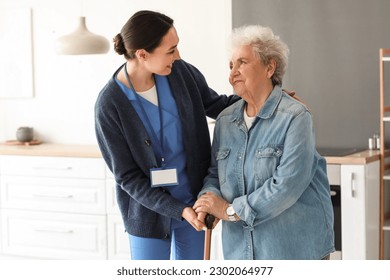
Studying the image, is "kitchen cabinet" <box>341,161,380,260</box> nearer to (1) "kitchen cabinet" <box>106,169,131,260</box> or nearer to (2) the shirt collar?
(1) "kitchen cabinet" <box>106,169,131,260</box>

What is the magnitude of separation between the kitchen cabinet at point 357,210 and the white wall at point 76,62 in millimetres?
1227

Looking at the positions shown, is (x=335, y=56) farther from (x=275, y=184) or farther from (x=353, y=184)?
(x=275, y=184)

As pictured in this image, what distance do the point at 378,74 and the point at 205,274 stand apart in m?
2.61

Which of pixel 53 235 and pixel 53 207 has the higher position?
pixel 53 207

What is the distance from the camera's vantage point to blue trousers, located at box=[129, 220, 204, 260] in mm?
2703

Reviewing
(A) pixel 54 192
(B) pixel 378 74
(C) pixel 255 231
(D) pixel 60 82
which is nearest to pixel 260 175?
(C) pixel 255 231

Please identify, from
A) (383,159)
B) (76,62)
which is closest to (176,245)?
(383,159)

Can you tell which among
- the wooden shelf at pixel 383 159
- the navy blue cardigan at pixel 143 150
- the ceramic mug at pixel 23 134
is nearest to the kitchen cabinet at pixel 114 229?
the ceramic mug at pixel 23 134

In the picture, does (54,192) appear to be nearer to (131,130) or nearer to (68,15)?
(68,15)

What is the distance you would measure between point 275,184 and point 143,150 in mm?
519

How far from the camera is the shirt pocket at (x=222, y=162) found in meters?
2.48

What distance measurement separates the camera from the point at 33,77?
5.58m

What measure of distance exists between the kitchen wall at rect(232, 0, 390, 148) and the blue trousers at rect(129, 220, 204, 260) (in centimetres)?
211

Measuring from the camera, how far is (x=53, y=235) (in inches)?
195
